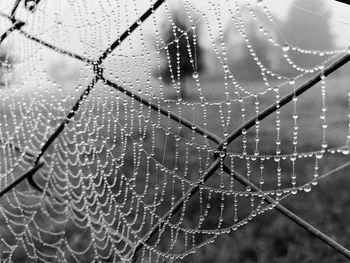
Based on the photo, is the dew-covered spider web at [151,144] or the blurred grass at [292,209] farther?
the blurred grass at [292,209]

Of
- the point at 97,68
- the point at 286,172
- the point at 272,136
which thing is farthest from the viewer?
the point at 272,136

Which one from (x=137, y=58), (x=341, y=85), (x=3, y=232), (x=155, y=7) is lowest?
(x=341, y=85)

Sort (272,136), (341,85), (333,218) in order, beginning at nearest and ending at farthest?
(333,218)
(272,136)
(341,85)

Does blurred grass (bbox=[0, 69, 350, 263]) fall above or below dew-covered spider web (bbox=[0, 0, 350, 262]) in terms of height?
below

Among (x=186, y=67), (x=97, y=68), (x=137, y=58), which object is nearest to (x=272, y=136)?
(x=186, y=67)

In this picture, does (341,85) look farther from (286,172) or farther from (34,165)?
(34,165)

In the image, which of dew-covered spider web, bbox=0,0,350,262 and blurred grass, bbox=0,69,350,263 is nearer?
dew-covered spider web, bbox=0,0,350,262

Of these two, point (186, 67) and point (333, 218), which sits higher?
point (186, 67)

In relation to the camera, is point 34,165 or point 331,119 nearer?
point 34,165

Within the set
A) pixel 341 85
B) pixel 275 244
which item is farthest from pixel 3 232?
pixel 341 85

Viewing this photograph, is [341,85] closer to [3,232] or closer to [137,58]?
[3,232]

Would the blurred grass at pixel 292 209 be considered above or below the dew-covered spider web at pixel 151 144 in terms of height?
below
